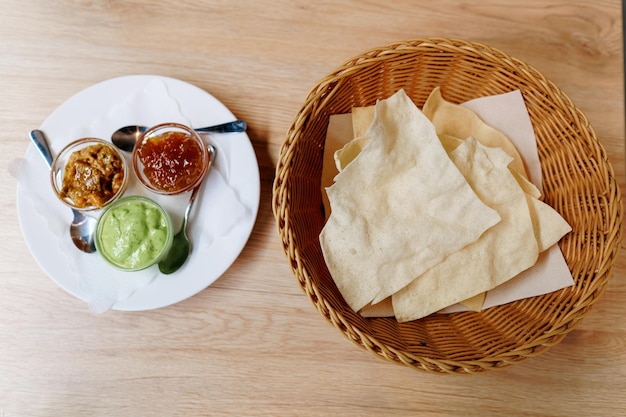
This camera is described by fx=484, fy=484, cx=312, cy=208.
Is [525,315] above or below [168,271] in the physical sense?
below

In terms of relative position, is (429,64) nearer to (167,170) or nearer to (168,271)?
(167,170)

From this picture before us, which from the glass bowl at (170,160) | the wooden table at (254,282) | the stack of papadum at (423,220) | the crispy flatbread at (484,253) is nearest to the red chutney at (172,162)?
the glass bowl at (170,160)

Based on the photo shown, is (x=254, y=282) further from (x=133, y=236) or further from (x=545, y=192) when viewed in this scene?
(x=545, y=192)

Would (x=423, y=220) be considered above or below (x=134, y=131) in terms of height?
below

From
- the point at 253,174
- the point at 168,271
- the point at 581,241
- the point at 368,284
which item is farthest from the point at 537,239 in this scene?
the point at 168,271

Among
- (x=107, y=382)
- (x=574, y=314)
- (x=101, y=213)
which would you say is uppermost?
(x=101, y=213)

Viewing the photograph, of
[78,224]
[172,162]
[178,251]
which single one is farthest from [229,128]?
[78,224]

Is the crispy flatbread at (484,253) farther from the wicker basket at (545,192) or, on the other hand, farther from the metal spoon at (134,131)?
the metal spoon at (134,131)
